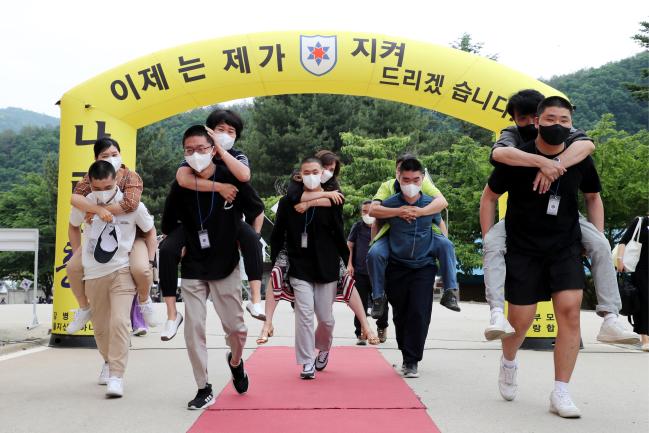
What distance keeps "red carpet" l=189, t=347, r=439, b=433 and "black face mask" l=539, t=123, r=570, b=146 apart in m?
2.00

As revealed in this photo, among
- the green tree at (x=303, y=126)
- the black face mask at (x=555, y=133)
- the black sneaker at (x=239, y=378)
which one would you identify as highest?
the green tree at (x=303, y=126)

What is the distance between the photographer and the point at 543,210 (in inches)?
201

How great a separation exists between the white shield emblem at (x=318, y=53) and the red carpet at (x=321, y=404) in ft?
12.3

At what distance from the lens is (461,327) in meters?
12.9

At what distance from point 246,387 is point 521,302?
7.16 feet

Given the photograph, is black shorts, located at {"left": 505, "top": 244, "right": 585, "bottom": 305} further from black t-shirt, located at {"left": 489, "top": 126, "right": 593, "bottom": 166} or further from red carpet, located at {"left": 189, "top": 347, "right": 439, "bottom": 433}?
red carpet, located at {"left": 189, "top": 347, "right": 439, "bottom": 433}

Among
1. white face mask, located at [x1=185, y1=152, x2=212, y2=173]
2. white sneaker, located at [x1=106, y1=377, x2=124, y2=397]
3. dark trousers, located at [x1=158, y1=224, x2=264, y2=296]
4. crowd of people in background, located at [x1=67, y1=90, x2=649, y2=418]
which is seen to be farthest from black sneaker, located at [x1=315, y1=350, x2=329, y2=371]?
white face mask, located at [x1=185, y1=152, x2=212, y2=173]

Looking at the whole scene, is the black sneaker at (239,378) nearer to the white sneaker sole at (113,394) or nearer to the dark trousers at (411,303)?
the white sneaker sole at (113,394)

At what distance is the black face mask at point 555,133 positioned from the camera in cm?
496

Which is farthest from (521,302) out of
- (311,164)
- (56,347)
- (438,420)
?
(56,347)

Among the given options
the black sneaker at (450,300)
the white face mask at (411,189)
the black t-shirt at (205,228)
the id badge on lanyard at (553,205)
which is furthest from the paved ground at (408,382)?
the white face mask at (411,189)

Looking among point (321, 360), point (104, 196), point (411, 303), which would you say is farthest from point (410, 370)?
point (104, 196)

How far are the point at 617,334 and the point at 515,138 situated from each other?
1.56 m

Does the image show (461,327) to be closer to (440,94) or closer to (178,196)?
(440,94)
